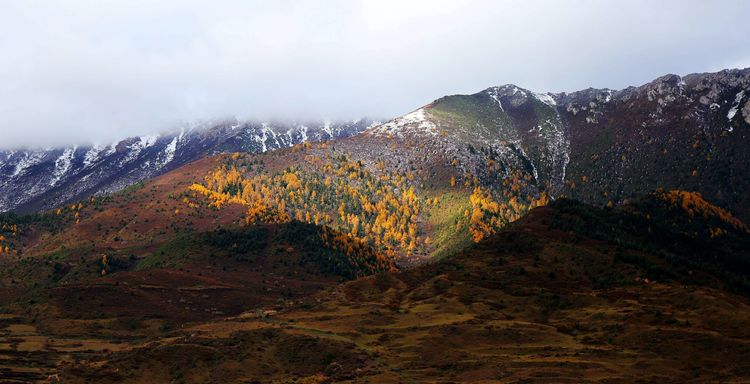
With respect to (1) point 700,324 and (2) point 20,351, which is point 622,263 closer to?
(1) point 700,324

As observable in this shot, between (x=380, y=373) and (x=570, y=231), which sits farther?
(x=570, y=231)

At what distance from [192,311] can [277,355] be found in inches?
3314

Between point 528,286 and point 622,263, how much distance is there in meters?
29.4

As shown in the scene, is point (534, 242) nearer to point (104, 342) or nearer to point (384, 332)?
point (384, 332)

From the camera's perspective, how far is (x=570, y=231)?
194 metres

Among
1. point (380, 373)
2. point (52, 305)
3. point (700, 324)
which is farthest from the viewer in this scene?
point (52, 305)

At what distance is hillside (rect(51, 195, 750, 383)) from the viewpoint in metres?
96.5

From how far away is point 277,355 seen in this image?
113875mm

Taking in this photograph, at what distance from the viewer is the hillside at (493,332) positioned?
317 ft

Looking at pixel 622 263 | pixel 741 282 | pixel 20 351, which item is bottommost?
pixel 741 282

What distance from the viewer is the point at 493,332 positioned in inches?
4766

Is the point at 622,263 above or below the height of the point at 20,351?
below

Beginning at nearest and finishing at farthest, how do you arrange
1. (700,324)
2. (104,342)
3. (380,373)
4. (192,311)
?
(380,373)
(700,324)
(104,342)
(192,311)

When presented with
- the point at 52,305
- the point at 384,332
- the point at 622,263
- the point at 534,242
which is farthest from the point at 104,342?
the point at 622,263
